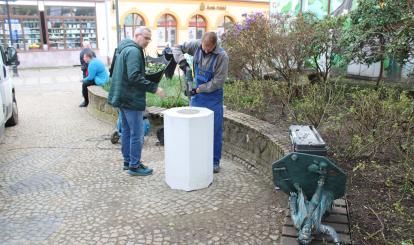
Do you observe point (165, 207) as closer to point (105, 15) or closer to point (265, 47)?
point (265, 47)

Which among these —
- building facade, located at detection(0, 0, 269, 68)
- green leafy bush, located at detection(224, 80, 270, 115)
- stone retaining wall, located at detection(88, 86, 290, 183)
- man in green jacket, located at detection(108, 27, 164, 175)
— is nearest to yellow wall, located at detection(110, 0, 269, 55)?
building facade, located at detection(0, 0, 269, 68)

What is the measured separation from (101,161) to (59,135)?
204 centimetres

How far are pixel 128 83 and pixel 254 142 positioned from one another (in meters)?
1.85

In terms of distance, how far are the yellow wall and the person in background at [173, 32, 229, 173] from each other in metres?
21.6

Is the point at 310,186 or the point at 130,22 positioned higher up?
the point at 130,22

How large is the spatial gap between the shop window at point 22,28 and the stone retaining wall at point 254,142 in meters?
20.4

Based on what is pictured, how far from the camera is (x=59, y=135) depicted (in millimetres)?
7516

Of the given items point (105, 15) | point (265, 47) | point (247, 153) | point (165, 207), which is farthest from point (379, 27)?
point (105, 15)

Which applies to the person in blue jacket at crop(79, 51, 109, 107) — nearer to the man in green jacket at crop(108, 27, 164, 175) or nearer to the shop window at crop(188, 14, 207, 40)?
the man in green jacket at crop(108, 27, 164, 175)

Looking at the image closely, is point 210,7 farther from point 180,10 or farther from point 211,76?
point 211,76

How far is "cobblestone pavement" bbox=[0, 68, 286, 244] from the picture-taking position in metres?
3.76

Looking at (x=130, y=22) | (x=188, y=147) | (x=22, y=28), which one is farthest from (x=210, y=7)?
(x=188, y=147)

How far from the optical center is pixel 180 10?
29156mm

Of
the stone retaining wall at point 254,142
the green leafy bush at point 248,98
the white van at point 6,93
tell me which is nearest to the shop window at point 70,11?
the white van at point 6,93
